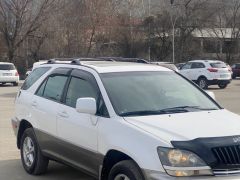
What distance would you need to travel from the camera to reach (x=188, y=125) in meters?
5.38

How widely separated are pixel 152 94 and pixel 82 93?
92 cm

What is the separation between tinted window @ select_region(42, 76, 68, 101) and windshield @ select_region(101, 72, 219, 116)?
92cm

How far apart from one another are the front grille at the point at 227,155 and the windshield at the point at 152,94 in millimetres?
1031

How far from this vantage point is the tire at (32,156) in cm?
761

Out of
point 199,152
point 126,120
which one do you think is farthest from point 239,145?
point 126,120

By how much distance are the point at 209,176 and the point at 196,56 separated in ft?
203

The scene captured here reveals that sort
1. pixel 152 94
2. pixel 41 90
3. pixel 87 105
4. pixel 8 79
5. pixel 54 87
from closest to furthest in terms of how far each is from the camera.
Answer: pixel 87 105
pixel 152 94
pixel 54 87
pixel 41 90
pixel 8 79

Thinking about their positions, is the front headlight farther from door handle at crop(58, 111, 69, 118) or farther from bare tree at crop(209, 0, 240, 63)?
bare tree at crop(209, 0, 240, 63)

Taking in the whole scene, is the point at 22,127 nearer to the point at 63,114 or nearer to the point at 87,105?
the point at 63,114

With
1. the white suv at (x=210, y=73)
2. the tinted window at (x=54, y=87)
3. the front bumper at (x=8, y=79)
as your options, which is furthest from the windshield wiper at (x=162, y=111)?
the front bumper at (x=8, y=79)

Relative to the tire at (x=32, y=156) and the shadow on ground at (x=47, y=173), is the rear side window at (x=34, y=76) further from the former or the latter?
the shadow on ground at (x=47, y=173)

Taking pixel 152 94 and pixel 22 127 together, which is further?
pixel 22 127

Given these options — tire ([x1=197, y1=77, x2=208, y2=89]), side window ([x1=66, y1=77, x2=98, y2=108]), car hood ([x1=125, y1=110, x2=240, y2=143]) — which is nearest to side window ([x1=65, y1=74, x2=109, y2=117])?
side window ([x1=66, y1=77, x2=98, y2=108])

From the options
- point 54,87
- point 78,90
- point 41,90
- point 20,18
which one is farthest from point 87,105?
point 20,18
